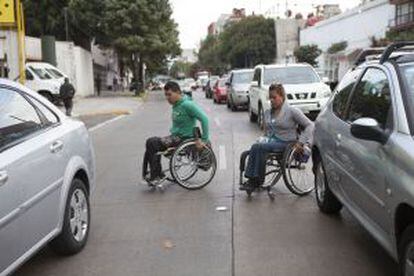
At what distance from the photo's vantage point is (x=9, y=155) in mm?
4848

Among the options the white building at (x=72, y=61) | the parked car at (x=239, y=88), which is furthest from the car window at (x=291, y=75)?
the white building at (x=72, y=61)

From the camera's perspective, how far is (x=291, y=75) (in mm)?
19031

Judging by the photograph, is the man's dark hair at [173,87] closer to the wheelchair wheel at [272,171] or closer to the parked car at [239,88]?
the wheelchair wheel at [272,171]

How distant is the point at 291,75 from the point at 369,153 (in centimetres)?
1397

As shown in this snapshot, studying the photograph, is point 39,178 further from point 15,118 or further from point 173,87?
point 173,87

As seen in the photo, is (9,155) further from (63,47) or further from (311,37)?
(311,37)

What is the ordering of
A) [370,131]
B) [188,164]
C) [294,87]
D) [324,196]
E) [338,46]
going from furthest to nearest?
[338,46]
[294,87]
[188,164]
[324,196]
[370,131]

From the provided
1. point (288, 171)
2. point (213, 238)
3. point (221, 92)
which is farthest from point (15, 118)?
point (221, 92)

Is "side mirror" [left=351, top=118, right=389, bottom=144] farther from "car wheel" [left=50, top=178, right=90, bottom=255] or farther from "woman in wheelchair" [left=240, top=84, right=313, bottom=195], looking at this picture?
"woman in wheelchair" [left=240, top=84, right=313, bottom=195]

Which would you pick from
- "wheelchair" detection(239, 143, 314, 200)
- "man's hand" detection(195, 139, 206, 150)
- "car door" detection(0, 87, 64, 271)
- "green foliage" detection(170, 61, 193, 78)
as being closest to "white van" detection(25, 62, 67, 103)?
"man's hand" detection(195, 139, 206, 150)

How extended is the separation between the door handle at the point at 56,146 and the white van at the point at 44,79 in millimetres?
27492

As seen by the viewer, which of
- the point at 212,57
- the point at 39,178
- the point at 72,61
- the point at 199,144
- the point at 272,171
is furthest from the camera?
the point at 212,57

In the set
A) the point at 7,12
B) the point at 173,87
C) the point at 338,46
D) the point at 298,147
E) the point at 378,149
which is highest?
the point at 7,12

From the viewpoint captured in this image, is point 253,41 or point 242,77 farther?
point 253,41
